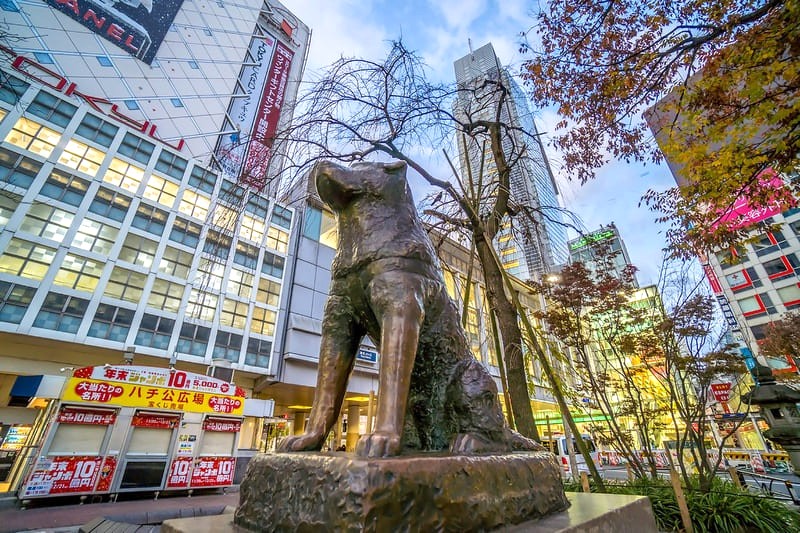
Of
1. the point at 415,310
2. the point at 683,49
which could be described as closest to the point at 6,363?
the point at 415,310

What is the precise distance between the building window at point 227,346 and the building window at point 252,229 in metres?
4.97

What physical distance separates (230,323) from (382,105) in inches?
602

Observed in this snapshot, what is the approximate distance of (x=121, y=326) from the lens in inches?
553

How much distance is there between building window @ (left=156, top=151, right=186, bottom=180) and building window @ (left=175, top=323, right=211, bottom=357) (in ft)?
25.3

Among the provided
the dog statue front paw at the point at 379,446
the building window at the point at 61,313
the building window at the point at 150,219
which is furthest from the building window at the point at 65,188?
the dog statue front paw at the point at 379,446

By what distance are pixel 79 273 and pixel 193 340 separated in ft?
16.2

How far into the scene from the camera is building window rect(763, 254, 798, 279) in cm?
2836

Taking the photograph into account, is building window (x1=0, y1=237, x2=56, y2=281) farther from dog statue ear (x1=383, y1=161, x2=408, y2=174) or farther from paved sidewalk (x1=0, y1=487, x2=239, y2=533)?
dog statue ear (x1=383, y1=161, x2=408, y2=174)

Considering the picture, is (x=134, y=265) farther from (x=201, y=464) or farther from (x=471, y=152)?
(x=471, y=152)

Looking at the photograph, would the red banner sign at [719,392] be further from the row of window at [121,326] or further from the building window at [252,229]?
the building window at [252,229]

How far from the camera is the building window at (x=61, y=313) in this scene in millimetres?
12711

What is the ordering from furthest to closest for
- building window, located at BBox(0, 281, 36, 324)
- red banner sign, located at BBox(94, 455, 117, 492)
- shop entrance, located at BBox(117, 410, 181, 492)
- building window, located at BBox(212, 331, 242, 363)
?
building window, located at BBox(212, 331, 242, 363), building window, located at BBox(0, 281, 36, 324), shop entrance, located at BBox(117, 410, 181, 492), red banner sign, located at BBox(94, 455, 117, 492)

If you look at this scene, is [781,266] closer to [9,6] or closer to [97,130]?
[97,130]

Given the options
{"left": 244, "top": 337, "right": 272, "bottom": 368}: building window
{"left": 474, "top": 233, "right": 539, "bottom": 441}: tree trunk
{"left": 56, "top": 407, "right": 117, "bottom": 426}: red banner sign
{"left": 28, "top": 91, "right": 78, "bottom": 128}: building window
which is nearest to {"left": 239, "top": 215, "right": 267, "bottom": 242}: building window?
{"left": 244, "top": 337, "right": 272, "bottom": 368}: building window
